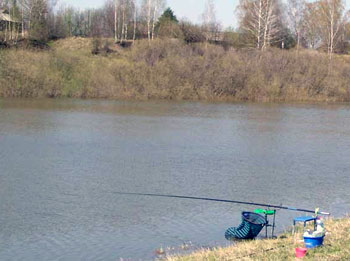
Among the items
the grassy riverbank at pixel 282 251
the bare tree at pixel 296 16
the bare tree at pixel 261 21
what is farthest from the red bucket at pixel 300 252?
the bare tree at pixel 296 16

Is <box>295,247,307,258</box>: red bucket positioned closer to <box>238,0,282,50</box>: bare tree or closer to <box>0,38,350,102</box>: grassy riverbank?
<box>0,38,350,102</box>: grassy riverbank

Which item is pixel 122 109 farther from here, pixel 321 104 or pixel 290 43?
pixel 290 43

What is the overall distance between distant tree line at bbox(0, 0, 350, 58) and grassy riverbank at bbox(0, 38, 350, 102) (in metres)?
2.62

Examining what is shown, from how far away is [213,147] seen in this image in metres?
18.3

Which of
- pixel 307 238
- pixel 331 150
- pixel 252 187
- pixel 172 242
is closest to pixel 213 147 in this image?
pixel 331 150

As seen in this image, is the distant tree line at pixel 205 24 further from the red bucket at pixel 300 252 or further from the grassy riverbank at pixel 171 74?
the red bucket at pixel 300 252

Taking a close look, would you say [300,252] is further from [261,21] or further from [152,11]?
[152,11]

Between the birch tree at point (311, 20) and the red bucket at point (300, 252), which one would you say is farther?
the birch tree at point (311, 20)

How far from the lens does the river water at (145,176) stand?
8.88 metres

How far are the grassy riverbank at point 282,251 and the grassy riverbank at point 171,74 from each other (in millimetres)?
30656

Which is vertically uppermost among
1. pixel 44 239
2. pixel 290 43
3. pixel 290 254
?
pixel 290 43

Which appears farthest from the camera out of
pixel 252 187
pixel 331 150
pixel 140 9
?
pixel 140 9

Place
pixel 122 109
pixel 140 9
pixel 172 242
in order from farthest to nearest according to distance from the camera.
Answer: pixel 140 9
pixel 122 109
pixel 172 242

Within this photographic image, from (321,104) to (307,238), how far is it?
3135 cm
